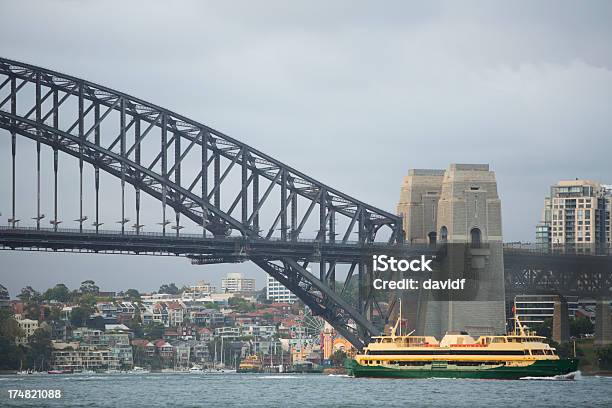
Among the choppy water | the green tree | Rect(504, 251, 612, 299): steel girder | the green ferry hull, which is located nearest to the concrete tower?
Rect(504, 251, 612, 299): steel girder

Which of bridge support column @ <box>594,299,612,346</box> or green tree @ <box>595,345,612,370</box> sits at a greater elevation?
bridge support column @ <box>594,299,612,346</box>

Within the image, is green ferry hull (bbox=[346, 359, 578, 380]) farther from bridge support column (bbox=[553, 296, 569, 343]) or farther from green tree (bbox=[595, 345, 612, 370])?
bridge support column (bbox=[553, 296, 569, 343])

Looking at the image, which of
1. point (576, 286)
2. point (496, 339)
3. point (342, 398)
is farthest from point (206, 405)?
point (576, 286)

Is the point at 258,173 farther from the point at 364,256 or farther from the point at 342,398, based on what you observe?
the point at 342,398

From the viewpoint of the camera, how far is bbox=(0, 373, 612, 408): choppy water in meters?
106

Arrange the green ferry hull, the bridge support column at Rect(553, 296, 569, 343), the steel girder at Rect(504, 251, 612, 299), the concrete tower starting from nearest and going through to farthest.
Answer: the green ferry hull, the concrete tower, the steel girder at Rect(504, 251, 612, 299), the bridge support column at Rect(553, 296, 569, 343)

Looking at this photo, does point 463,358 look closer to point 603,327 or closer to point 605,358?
point 605,358

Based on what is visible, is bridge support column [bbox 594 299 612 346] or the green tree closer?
the green tree

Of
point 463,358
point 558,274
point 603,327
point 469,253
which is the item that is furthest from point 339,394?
point 603,327

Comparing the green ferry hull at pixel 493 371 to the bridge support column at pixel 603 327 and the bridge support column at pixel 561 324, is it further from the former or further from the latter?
the bridge support column at pixel 561 324

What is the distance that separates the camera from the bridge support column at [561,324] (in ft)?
591

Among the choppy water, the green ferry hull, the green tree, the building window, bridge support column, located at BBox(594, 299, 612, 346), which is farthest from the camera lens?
bridge support column, located at BBox(594, 299, 612, 346)

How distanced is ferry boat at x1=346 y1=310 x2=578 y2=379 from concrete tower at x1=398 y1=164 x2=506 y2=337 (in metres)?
12.3

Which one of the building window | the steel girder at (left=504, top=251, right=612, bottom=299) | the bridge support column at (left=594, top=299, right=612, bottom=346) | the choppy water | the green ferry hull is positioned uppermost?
the building window
